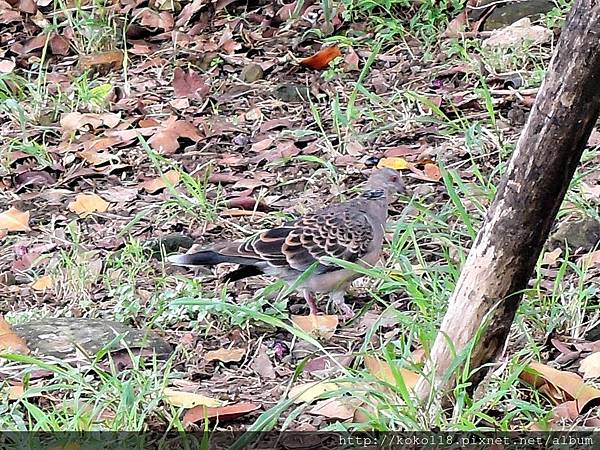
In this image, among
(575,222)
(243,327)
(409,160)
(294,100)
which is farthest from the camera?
(294,100)

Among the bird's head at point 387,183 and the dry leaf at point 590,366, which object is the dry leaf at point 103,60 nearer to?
the bird's head at point 387,183

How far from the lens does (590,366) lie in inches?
123

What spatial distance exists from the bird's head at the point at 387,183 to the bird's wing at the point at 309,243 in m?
0.34

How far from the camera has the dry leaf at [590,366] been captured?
10.2 ft

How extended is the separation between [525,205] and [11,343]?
179cm

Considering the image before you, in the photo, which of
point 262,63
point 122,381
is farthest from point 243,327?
point 262,63

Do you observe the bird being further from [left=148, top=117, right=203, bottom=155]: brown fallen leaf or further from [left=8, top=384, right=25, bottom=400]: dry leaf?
[left=148, top=117, right=203, bottom=155]: brown fallen leaf

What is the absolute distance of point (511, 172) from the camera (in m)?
2.62

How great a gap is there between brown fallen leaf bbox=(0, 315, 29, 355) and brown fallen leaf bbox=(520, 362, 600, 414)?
160 cm

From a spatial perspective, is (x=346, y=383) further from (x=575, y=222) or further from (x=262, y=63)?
(x=262, y=63)

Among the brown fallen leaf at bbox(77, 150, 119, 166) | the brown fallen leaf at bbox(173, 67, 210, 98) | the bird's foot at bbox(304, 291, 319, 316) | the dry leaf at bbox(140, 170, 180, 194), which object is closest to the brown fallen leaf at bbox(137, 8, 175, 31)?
the brown fallen leaf at bbox(173, 67, 210, 98)

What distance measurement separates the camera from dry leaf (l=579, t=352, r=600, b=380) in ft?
10.2

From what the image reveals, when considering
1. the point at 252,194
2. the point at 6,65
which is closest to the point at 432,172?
the point at 252,194

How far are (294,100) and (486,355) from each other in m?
3.25
